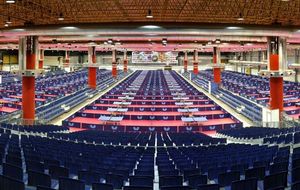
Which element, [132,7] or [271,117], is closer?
[132,7]

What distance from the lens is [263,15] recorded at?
2208cm

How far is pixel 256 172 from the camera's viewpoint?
938 centimetres

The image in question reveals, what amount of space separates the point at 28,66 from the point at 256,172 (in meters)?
19.8

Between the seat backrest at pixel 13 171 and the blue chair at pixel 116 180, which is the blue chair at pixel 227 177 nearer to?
the blue chair at pixel 116 180

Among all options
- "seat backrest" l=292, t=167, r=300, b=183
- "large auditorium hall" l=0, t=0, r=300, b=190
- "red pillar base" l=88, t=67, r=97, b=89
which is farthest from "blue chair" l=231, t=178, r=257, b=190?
"red pillar base" l=88, t=67, r=97, b=89

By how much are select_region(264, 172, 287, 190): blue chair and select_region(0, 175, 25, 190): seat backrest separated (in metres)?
5.87

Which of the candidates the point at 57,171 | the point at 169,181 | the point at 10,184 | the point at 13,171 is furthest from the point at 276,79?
the point at 10,184

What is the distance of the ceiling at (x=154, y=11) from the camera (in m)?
18.6

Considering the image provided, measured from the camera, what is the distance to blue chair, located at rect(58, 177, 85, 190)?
26.9 feet

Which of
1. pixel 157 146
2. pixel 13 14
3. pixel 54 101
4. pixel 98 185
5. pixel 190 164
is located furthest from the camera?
pixel 54 101

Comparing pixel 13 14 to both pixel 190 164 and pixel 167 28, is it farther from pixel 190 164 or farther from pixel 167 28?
pixel 190 164

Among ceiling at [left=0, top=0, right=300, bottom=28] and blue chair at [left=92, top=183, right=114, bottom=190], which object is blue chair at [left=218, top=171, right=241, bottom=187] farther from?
ceiling at [left=0, top=0, right=300, bottom=28]

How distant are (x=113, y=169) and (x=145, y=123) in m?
18.6

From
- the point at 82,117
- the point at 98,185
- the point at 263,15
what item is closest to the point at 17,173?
the point at 98,185
